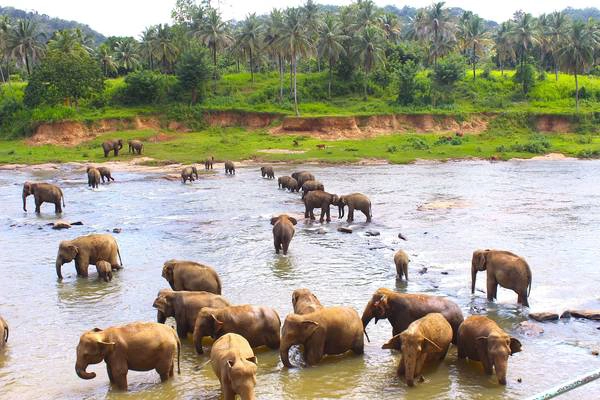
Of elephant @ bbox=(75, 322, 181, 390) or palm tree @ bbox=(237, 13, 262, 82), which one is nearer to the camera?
elephant @ bbox=(75, 322, 181, 390)

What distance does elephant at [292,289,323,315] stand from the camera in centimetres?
995

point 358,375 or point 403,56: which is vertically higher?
point 403,56

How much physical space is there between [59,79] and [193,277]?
46.1m

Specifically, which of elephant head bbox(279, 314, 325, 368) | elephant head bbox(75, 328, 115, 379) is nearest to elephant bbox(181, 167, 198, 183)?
elephant head bbox(279, 314, 325, 368)

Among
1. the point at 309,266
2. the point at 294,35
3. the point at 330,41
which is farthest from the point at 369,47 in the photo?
the point at 309,266

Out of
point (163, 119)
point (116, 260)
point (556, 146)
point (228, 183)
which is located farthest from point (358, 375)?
point (163, 119)

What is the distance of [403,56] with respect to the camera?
69250mm

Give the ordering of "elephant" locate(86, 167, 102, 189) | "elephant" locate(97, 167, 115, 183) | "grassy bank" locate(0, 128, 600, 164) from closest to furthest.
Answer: "elephant" locate(86, 167, 102, 189), "elephant" locate(97, 167, 115, 183), "grassy bank" locate(0, 128, 600, 164)

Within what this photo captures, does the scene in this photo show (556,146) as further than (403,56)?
No

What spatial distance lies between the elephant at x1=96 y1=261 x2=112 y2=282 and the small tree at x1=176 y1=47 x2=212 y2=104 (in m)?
44.6

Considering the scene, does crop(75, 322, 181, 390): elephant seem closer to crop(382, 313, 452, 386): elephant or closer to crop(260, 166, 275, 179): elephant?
crop(382, 313, 452, 386): elephant

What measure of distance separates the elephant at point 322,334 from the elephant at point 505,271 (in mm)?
3668

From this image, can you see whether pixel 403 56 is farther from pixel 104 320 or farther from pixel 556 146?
pixel 104 320

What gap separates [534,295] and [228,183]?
21240 mm
